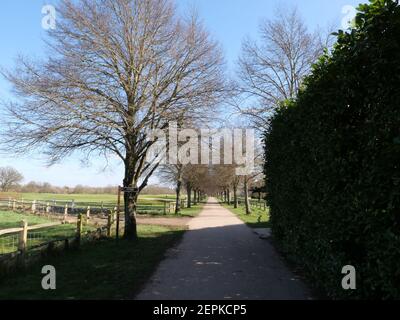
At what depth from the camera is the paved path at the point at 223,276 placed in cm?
663

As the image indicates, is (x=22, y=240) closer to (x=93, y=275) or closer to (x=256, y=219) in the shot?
(x=93, y=275)

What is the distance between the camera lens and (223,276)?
8125 mm

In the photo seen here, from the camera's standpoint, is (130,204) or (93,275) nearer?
(93,275)

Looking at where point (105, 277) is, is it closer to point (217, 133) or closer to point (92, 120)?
point (92, 120)

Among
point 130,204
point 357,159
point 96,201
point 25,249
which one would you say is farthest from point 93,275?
point 96,201

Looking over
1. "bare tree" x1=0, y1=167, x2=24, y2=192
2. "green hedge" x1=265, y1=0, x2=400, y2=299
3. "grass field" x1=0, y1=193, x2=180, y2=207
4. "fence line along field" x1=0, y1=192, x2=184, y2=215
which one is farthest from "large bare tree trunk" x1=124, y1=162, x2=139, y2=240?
"bare tree" x1=0, y1=167, x2=24, y2=192

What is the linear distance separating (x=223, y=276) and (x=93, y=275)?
279 centimetres

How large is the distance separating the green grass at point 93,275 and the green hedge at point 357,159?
353 cm

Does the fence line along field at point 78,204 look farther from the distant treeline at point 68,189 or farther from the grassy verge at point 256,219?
the distant treeline at point 68,189

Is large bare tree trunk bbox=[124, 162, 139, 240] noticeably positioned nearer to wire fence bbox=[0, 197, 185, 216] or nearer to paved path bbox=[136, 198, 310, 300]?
paved path bbox=[136, 198, 310, 300]

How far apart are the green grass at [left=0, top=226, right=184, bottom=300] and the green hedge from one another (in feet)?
11.6
